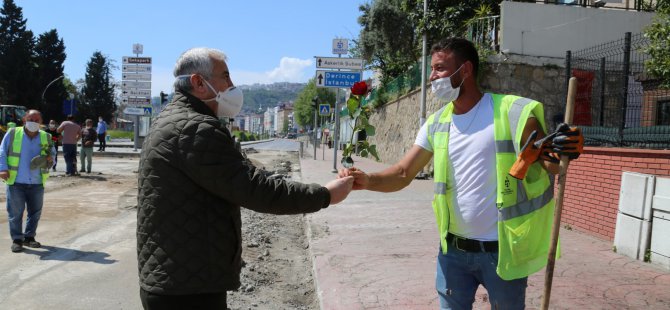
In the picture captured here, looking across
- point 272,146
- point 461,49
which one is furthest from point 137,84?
point 461,49

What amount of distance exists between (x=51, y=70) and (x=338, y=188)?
62.7 m

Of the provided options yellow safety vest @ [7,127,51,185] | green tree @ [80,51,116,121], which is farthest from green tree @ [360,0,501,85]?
green tree @ [80,51,116,121]

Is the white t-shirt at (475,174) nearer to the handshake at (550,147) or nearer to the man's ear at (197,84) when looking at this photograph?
the handshake at (550,147)

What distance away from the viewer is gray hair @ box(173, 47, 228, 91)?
2.32 meters

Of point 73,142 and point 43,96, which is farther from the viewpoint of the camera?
point 43,96

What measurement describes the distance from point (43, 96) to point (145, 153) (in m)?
58.1

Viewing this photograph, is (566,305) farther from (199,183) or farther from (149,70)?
(149,70)

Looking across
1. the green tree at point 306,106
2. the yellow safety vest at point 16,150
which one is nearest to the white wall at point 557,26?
the yellow safety vest at point 16,150

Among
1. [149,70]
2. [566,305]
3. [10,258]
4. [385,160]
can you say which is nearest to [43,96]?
[149,70]

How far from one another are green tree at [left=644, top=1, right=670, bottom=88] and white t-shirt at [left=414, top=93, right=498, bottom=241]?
6434 mm

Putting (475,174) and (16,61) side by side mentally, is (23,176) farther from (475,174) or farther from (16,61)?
(16,61)

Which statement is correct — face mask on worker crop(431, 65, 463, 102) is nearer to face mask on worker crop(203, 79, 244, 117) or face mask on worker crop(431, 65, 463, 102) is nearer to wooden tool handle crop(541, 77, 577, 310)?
wooden tool handle crop(541, 77, 577, 310)

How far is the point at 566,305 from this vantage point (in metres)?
4.25

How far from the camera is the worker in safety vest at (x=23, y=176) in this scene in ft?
21.6
